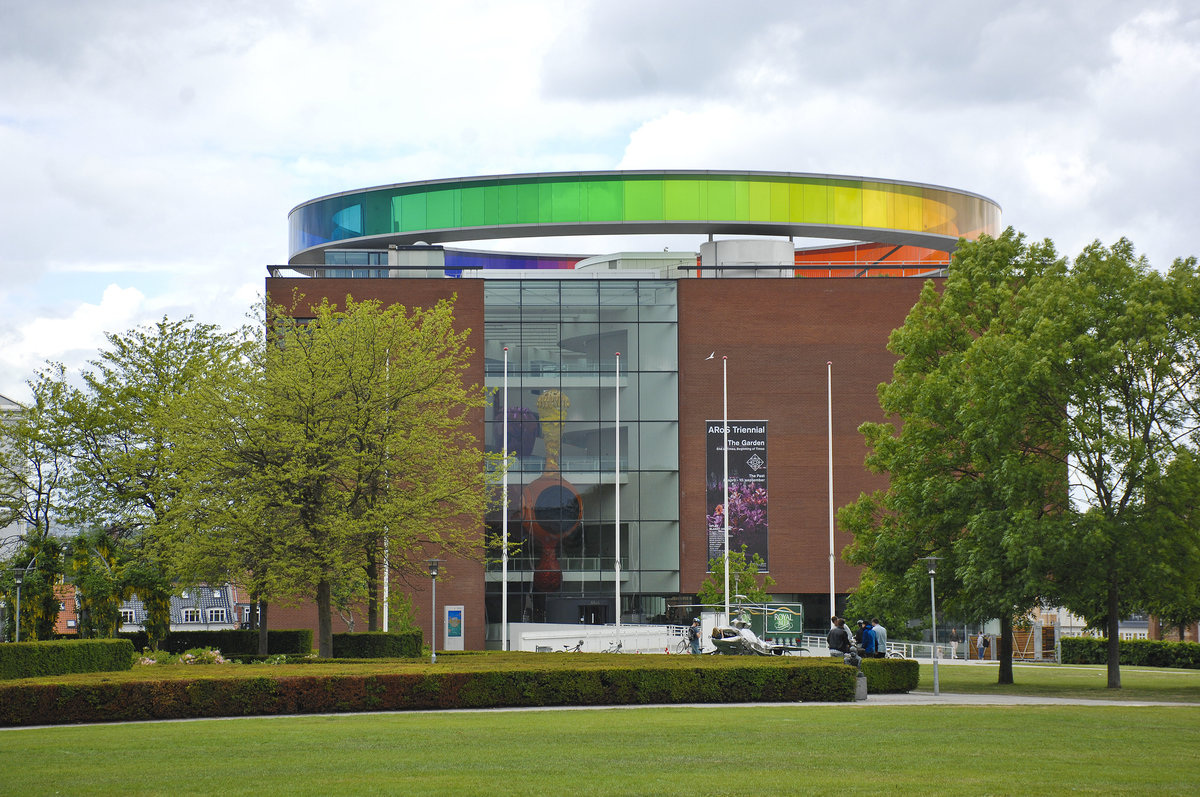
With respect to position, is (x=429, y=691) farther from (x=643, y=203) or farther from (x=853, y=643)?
(x=643, y=203)

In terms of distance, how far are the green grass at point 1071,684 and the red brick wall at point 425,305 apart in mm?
21064

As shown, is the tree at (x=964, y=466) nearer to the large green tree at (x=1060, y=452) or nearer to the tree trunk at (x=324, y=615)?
the large green tree at (x=1060, y=452)

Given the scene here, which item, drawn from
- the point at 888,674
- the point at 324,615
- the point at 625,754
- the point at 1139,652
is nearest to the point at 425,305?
the point at 324,615

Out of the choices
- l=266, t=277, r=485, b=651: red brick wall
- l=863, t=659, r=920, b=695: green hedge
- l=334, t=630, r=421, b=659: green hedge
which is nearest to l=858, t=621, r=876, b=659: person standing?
l=863, t=659, r=920, b=695: green hedge

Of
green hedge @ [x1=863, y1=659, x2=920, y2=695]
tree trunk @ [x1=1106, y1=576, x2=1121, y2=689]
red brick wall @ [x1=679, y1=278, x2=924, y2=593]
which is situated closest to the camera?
green hedge @ [x1=863, y1=659, x2=920, y2=695]

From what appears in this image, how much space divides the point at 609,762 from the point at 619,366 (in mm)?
41336

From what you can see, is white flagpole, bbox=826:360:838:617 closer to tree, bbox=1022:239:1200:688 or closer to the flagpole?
the flagpole

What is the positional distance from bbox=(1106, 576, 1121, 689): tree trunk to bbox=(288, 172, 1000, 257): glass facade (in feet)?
98.2

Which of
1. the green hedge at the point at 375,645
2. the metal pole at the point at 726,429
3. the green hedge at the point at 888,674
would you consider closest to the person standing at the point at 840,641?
the green hedge at the point at 888,674

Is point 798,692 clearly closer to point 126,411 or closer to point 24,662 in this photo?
point 24,662

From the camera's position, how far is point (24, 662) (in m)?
25.5

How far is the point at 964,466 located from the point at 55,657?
79.8ft

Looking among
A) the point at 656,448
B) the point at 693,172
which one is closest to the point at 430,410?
the point at 656,448

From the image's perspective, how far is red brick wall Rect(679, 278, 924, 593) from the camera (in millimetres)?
55281
